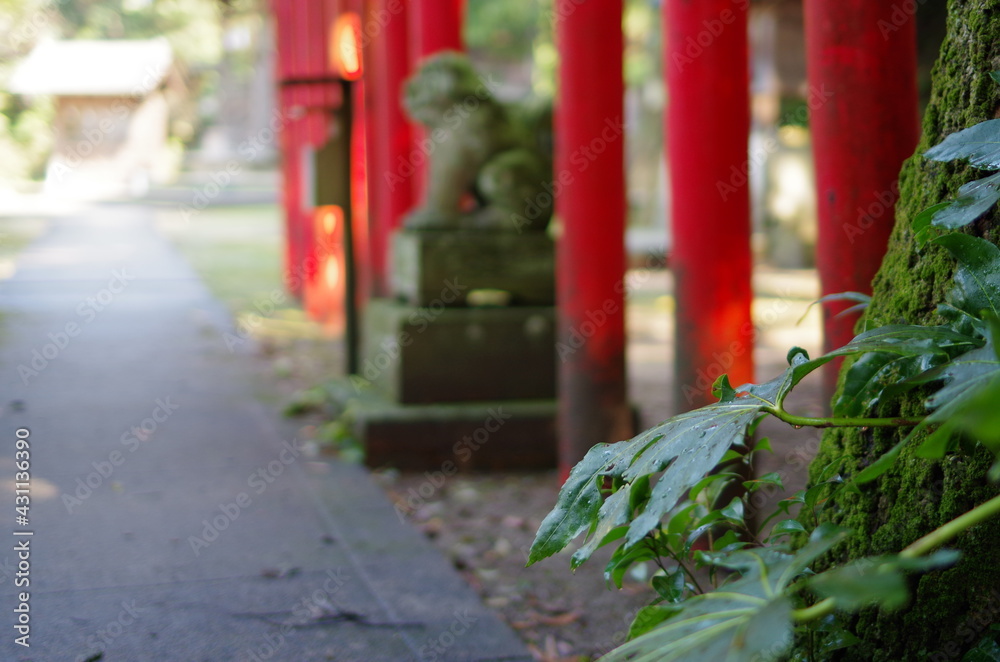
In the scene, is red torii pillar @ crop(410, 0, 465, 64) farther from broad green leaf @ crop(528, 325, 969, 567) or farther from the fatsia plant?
broad green leaf @ crop(528, 325, 969, 567)

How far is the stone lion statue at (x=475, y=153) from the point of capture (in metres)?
4.93

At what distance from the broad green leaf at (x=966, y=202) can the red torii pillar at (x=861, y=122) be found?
118cm

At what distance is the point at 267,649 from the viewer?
8.70 ft

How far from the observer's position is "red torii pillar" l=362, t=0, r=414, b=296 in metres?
6.22

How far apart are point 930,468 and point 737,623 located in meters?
0.67

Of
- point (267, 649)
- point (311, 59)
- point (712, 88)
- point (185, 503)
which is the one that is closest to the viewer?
point (267, 649)

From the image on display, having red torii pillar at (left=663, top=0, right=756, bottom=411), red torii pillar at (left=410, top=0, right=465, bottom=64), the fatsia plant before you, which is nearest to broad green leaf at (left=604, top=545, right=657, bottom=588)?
the fatsia plant

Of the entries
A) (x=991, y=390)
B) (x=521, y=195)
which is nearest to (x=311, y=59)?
(x=521, y=195)

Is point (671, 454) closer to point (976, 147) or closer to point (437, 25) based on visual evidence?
point (976, 147)

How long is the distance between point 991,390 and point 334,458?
4281 millimetres

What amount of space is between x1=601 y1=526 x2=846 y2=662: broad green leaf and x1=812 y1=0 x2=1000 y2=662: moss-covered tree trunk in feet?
1.40

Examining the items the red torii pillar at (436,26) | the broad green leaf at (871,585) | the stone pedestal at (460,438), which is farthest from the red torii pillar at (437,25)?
the broad green leaf at (871,585)

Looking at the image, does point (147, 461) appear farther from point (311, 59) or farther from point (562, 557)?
point (311, 59)

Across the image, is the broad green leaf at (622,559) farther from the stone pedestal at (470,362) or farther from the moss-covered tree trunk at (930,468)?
the stone pedestal at (470,362)
